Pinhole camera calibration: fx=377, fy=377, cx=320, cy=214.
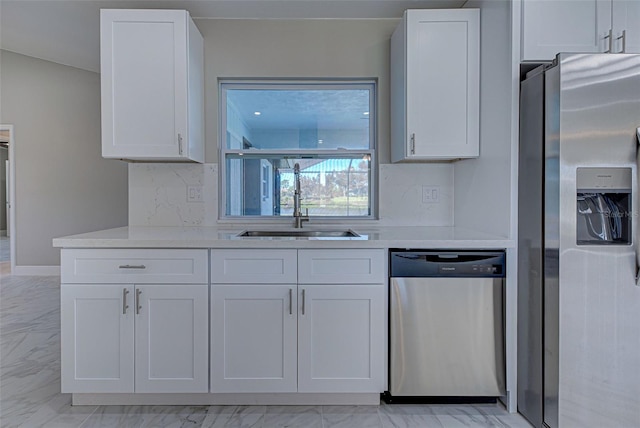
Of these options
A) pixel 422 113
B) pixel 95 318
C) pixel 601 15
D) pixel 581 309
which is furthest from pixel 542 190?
pixel 95 318

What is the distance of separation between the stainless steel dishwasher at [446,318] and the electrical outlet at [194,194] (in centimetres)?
144

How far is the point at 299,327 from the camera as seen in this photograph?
1893 millimetres

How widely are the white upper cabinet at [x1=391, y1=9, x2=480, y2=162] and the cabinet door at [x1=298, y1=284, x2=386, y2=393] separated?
3.09 ft

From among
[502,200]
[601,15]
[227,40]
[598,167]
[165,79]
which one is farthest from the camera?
[227,40]

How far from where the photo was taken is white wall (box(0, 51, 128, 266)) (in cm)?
491

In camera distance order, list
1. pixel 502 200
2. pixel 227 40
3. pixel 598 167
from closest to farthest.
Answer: pixel 598 167 < pixel 502 200 < pixel 227 40

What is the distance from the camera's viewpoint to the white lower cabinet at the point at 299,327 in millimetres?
1891

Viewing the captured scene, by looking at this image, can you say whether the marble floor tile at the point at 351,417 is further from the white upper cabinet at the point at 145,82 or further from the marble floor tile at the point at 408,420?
the white upper cabinet at the point at 145,82

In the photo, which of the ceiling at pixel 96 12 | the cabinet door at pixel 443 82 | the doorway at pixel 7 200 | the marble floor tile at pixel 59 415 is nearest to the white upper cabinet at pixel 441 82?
the cabinet door at pixel 443 82

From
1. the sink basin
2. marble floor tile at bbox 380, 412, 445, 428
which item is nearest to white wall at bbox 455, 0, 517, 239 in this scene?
the sink basin

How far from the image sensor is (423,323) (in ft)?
6.21

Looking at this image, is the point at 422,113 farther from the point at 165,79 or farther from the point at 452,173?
the point at 165,79

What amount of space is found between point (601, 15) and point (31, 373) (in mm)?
3757

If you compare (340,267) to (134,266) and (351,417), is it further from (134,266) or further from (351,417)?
(134,266)
